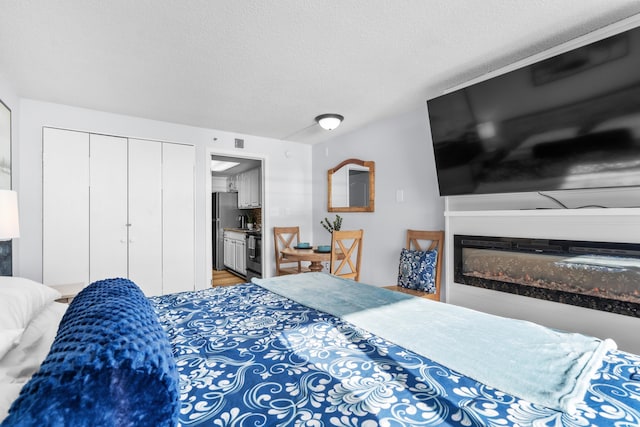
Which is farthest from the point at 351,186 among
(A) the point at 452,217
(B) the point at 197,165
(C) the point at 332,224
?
(B) the point at 197,165

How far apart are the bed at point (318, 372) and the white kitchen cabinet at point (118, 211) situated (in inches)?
99.6

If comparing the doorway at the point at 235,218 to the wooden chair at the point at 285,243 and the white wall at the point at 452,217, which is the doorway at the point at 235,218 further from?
the white wall at the point at 452,217

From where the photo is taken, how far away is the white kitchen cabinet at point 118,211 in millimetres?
3297

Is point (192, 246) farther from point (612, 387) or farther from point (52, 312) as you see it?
point (612, 387)

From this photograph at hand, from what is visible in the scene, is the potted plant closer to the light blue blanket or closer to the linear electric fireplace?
the linear electric fireplace

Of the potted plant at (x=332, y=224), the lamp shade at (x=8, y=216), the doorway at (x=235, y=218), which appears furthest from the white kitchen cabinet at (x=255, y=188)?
the lamp shade at (x=8, y=216)

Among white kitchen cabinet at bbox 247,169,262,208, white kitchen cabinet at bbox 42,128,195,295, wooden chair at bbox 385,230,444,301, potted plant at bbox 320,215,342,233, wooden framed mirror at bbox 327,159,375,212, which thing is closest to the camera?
wooden chair at bbox 385,230,444,301

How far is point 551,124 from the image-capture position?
2115 millimetres

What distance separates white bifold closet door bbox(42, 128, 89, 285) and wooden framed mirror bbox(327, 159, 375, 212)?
2.99 m

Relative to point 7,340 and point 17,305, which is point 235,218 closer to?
point 17,305

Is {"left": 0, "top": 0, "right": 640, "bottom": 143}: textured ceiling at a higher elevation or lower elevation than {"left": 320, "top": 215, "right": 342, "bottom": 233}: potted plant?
higher

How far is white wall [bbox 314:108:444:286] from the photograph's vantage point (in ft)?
10.9

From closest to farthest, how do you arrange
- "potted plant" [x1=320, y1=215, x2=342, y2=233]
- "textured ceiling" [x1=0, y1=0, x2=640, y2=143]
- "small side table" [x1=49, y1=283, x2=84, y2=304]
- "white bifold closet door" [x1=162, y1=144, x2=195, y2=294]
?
"textured ceiling" [x1=0, y1=0, x2=640, y2=143]
"small side table" [x1=49, y1=283, x2=84, y2=304]
"white bifold closet door" [x1=162, y1=144, x2=195, y2=294]
"potted plant" [x1=320, y1=215, x2=342, y2=233]

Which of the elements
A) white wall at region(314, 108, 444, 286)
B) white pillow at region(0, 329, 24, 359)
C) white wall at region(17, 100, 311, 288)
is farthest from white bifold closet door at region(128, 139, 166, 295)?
white pillow at region(0, 329, 24, 359)
